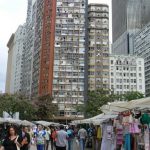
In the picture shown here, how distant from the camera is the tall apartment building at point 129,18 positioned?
148m

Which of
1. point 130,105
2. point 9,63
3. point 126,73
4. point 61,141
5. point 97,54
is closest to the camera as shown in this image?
point 130,105

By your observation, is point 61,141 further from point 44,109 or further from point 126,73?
point 126,73

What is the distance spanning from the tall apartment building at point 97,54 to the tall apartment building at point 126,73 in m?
15.0

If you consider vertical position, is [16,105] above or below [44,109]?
above

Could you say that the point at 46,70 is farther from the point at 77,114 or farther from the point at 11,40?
the point at 11,40

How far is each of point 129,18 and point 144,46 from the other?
1614 cm

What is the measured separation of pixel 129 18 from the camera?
485ft

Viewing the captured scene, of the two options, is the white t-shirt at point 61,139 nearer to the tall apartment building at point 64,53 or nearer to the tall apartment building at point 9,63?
the tall apartment building at point 64,53

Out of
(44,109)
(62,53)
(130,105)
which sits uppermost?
(62,53)

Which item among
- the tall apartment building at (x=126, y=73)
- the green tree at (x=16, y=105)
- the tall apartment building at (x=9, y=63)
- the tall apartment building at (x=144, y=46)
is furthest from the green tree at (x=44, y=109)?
the tall apartment building at (x=9, y=63)

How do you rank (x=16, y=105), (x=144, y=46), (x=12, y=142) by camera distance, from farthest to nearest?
(x=144, y=46) → (x=16, y=105) → (x=12, y=142)

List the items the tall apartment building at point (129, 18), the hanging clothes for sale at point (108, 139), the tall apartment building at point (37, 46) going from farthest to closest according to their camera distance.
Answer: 1. the tall apartment building at point (129, 18)
2. the tall apartment building at point (37, 46)
3. the hanging clothes for sale at point (108, 139)

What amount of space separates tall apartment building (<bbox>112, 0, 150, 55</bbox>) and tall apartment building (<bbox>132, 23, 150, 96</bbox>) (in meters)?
4.66

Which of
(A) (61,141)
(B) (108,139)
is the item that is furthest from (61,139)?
(B) (108,139)
